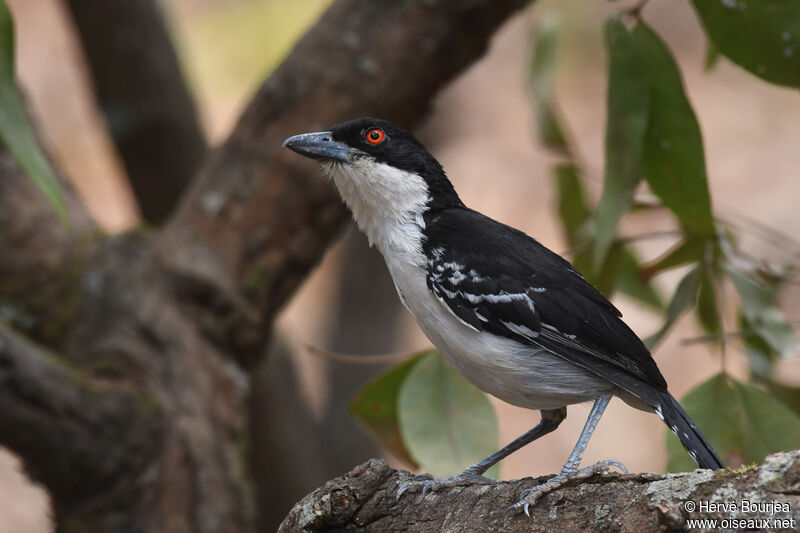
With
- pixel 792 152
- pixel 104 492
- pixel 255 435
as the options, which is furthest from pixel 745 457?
pixel 792 152

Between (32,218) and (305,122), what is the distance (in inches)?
68.1

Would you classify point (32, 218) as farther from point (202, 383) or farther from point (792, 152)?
point (792, 152)

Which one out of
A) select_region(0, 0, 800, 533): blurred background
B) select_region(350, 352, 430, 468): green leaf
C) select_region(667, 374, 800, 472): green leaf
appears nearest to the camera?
select_region(667, 374, 800, 472): green leaf

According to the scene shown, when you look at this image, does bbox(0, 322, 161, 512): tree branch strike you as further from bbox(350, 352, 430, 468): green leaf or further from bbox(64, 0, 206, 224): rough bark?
bbox(64, 0, 206, 224): rough bark

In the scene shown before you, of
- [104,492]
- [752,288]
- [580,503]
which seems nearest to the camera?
[580,503]

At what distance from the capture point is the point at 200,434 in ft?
15.9

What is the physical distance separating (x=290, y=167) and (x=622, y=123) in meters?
2.02

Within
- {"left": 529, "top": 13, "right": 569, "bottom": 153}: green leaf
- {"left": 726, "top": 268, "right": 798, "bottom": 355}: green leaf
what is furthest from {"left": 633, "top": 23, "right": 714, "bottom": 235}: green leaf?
{"left": 529, "top": 13, "right": 569, "bottom": 153}: green leaf

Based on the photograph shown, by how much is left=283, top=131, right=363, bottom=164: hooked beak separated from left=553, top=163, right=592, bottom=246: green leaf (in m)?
2.40

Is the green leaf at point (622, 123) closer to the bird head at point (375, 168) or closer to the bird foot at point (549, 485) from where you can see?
the bird head at point (375, 168)

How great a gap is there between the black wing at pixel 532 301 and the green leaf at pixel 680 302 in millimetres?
630

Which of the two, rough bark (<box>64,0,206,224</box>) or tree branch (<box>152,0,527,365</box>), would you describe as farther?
rough bark (<box>64,0,206,224</box>)

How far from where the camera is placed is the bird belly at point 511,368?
9.98 ft

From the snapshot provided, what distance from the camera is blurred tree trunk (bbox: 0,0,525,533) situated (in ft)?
15.4
